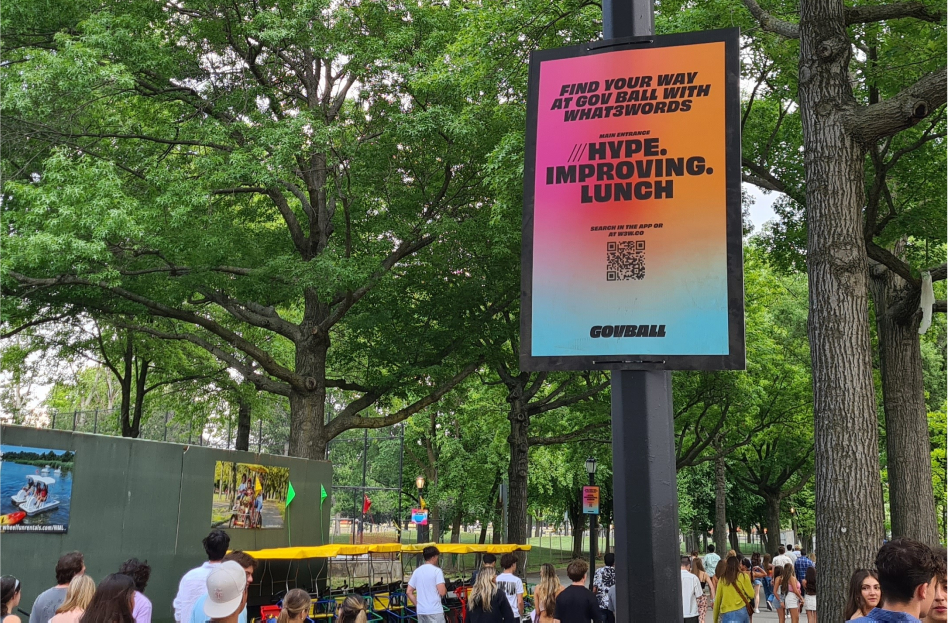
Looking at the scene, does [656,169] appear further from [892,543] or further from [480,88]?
[480,88]

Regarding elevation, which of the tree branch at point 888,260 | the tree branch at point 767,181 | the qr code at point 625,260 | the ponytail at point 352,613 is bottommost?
the ponytail at point 352,613

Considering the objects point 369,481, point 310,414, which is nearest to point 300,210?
point 310,414

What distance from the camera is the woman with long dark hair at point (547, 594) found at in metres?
10.3

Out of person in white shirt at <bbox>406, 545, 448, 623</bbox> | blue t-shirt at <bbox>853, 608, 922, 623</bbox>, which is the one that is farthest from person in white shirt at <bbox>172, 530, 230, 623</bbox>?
blue t-shirt at <bbox>853, 608, 922, 623</bbox>

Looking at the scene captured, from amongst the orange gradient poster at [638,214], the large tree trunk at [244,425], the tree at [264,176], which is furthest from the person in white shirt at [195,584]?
the large tree trunk at [244,425]

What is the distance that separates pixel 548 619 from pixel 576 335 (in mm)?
8016

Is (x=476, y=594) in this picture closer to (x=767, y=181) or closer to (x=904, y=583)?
(x=904, y=583)

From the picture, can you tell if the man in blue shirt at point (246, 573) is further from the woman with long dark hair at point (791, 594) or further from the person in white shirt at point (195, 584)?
the woman with long dark hair at point (791, 594)

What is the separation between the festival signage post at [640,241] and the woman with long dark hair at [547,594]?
760cm

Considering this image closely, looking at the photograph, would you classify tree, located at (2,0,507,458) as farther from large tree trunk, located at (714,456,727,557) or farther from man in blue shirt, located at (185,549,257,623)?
large tree trunk, located at (714,456,727,557)

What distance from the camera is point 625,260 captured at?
11.0 ft

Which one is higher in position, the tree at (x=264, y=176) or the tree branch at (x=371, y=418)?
the tree at (x=264, y=176)

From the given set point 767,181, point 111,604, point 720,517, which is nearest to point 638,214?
point 111,604

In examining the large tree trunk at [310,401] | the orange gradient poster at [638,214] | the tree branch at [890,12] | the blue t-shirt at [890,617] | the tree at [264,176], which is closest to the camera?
the orange gradient poster at [638,214]
